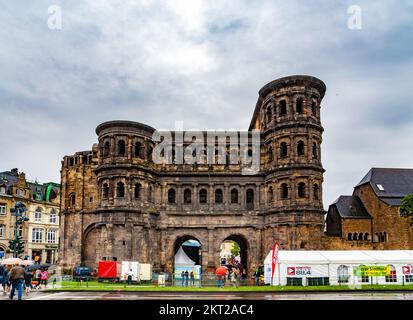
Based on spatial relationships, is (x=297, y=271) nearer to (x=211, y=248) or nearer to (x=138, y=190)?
(x=211, y=248)

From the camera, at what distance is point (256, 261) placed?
46.2 metres

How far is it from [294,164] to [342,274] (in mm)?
13844

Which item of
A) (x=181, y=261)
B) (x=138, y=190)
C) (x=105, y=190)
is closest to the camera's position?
(x=181, y=261)

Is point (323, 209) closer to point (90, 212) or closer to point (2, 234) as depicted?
point (90, 212)

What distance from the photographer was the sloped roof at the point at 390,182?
51500 millimetres

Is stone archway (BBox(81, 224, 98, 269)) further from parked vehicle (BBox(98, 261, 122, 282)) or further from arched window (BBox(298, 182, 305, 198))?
arched window (BBox(298, 182, 305, 198))

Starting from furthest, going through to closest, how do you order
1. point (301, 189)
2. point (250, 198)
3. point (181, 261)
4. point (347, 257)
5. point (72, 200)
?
point (72, 200)
point (250, 198)
point (181, 261)
point (301, 189)
point (347, 257)

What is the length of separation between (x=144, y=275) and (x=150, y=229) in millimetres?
7783

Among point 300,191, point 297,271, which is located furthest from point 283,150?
point 297,271

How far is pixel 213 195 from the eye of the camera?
47.8 metres

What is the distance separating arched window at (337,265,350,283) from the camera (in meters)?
32.5

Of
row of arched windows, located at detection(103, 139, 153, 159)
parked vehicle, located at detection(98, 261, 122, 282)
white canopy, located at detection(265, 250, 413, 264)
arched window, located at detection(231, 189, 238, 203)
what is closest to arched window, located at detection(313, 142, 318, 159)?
arched window, located at detection(231, 189, 238, 203)
